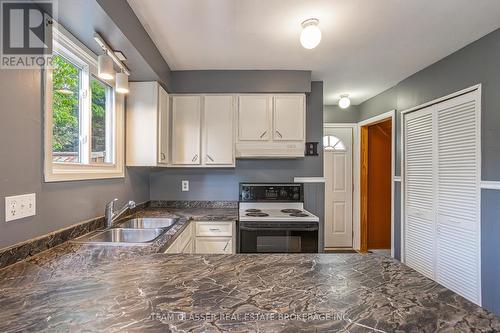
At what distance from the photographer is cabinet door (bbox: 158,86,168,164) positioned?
8.23 feet

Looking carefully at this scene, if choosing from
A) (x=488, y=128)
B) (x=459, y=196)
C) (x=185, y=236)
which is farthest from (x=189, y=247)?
(x=488, y=128)

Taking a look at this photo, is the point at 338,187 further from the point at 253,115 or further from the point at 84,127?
the point at 84,127

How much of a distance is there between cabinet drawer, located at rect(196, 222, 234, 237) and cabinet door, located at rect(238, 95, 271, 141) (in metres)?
0.96

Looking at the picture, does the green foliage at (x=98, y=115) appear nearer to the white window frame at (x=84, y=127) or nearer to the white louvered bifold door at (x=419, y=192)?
the white window frame at (x=84, y=127)

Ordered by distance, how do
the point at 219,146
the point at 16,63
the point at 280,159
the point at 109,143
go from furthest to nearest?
1. the point at 280,159
2. the point at 219,146
3. the point at 109,143
4. the point at 16,63

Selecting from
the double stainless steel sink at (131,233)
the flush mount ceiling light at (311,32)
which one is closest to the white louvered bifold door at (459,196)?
the flush mount ceiling light at (311,32)

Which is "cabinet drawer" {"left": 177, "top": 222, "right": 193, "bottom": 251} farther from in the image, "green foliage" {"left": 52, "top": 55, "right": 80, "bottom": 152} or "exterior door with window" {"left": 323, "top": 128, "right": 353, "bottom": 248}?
"exterior door with window" {"left": 323, "top": 128, "right": 353, "bottom": 248}

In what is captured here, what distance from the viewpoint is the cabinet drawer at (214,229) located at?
2.53 metres

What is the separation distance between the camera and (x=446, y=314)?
29.4 inches

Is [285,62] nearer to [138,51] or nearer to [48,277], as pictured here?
[138,51]

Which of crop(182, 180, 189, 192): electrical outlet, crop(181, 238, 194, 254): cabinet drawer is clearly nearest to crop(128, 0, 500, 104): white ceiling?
crop(182, 180, 189, 192): electrical outlet

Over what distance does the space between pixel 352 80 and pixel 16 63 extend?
312cm

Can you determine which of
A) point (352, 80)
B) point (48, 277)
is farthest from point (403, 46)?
point (48, 277)

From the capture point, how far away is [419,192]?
2.92 m
